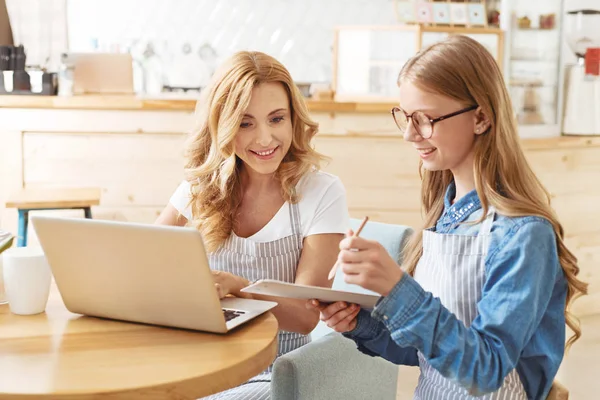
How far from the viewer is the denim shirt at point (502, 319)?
1268 mm

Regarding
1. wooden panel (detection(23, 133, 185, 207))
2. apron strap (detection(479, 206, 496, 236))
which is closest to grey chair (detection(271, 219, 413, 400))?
apron strap (detection(479, 206, 496, 236))

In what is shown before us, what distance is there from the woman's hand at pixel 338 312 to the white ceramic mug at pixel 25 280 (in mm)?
560

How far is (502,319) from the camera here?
1.29 m

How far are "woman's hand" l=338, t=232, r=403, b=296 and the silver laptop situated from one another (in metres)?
0.27

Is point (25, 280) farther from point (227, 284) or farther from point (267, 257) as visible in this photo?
point (267, 257)

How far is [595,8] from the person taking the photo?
5.07 m

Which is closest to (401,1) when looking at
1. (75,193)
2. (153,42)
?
(153,42)

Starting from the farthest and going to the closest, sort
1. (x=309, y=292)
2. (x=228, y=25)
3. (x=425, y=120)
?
(x=228, y=25), (x=425, y=120), (x=309, y=292)

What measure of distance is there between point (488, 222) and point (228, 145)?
0.78 m

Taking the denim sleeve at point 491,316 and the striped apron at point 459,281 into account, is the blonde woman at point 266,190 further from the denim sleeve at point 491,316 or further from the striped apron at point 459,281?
the denim sleeve at point 491,316

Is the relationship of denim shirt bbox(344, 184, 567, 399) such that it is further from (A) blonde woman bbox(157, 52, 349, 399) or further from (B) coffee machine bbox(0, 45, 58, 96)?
(B) coffee machine bbox(0, 45, 58, 96)

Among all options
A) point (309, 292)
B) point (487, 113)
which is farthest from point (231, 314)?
point (487, 113)

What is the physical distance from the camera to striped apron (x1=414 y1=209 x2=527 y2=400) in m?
1.42

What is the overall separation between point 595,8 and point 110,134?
3232 millimetres
